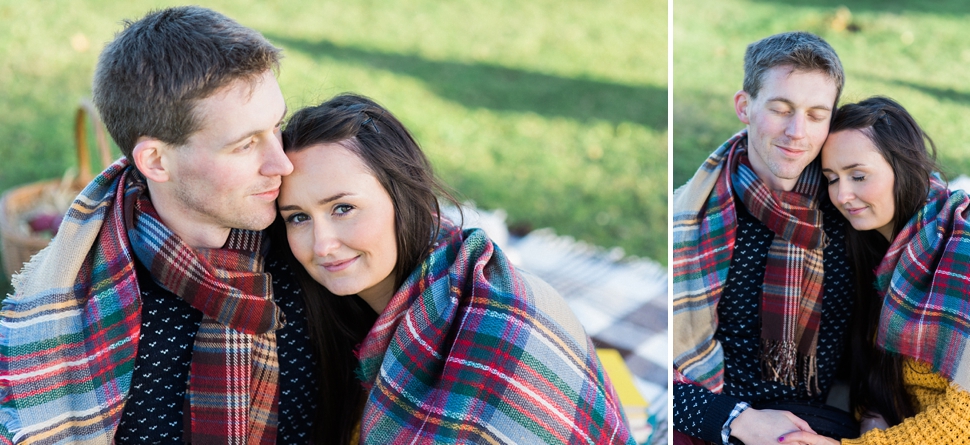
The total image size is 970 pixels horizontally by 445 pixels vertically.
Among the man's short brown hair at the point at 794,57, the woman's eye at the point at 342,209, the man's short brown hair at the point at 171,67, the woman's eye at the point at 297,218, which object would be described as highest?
the man's short brown hair at the point at 171,67

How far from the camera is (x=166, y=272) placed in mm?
2260

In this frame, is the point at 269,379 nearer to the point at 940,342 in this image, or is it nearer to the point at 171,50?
the point at 171,50

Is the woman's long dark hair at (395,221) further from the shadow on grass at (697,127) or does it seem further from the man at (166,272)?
the shadow on grass at (697,127)

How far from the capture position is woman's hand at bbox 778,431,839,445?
2.53 m

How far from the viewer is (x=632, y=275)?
4.72 meters

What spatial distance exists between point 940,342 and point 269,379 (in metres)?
1.97

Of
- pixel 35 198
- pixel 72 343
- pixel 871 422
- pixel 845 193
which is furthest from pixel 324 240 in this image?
pixel 35 198

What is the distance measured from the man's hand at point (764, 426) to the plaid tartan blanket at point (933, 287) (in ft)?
1.22

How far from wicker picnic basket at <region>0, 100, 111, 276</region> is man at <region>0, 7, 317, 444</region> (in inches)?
69.7

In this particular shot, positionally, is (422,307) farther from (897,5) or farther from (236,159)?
(897,5)

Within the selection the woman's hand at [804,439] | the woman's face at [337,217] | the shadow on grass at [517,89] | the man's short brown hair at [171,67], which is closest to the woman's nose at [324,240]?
the woman's face at [337,217]

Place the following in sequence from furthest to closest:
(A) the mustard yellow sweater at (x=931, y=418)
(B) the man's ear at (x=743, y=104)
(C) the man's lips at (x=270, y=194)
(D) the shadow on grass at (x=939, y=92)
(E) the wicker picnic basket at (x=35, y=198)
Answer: (D) the shadow on grass at (x=939, y=92), (E) the wicker picnic basket at (x=35, y=198), (B) the man's ear at (x=743, y=104), (A) the mustard yellow sweater at (x=931, y=418), (C) the man's lips at (x=270, y=194)

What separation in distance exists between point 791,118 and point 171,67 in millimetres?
1767

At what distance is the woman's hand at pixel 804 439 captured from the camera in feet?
8.30
